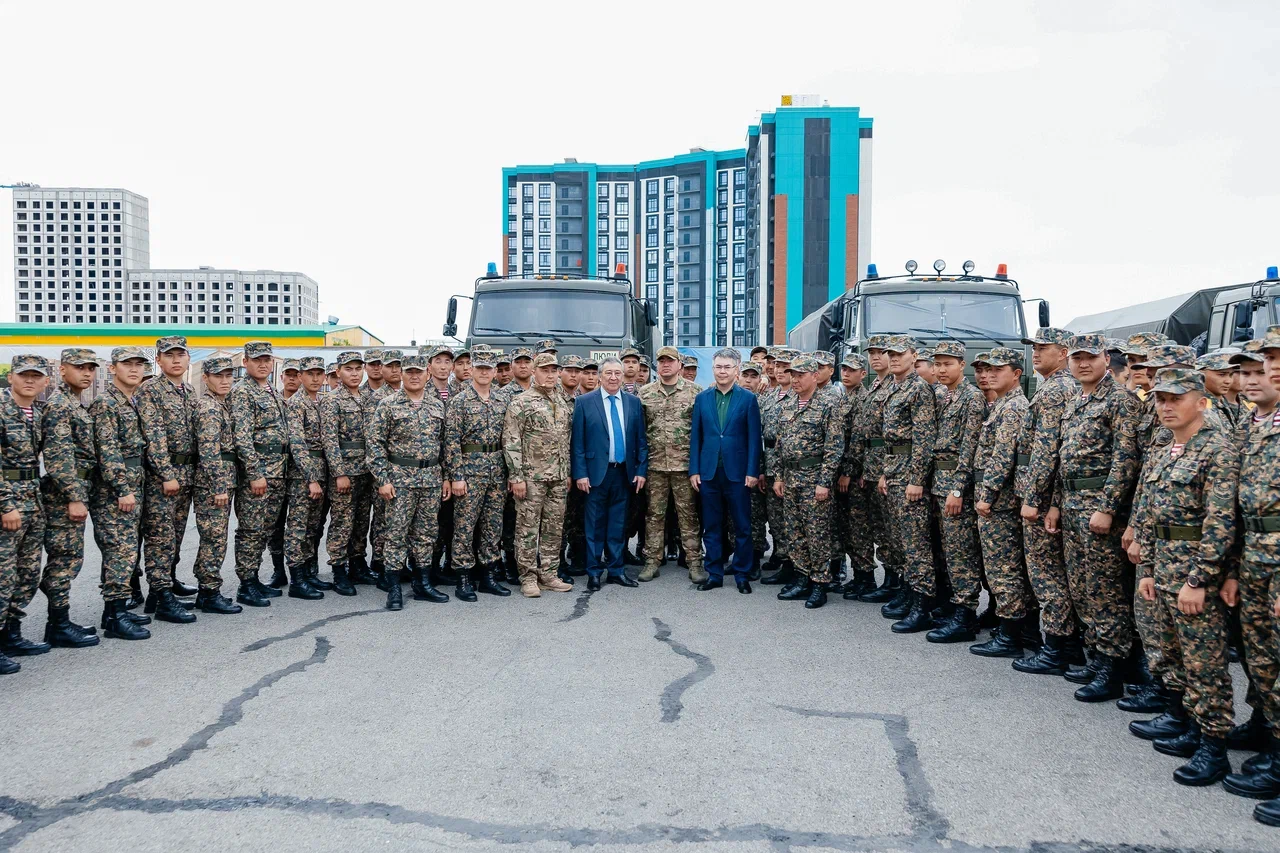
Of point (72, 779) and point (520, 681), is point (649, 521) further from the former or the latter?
point (72, 779)

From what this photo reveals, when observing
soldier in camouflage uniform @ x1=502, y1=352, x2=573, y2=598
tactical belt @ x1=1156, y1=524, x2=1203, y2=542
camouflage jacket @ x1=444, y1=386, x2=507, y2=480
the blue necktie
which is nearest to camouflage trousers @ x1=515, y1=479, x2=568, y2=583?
soldier in camouflage uniform @ x1=502, y1=352, x2=573, y2=598

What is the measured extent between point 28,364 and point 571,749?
12.3ft

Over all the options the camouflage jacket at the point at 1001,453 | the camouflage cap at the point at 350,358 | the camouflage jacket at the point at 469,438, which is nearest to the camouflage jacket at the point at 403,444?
the camouflage jacket at the point at 469,438

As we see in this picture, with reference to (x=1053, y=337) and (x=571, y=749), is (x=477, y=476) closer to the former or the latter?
(x=571, y=749)

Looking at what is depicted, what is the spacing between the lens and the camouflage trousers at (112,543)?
5230mm

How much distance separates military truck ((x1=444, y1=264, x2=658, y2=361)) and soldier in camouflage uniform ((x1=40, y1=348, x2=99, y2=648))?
5432mm

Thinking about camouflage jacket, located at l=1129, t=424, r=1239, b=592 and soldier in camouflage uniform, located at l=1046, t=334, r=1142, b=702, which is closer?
camouflage jacket, located at l=1129, t=424, r=1239, b=592

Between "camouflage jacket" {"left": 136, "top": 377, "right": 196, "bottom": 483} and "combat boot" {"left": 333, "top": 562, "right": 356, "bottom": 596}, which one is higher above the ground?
"camouflage jacket" {"left": 136, "top": 377, "right": 196, "bottom": 483}

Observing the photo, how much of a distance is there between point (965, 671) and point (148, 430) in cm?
506

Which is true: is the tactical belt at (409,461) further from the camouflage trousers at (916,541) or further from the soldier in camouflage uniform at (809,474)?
the camouflage trousers at (916,541)

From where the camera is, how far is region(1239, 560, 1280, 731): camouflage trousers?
320 centimetres

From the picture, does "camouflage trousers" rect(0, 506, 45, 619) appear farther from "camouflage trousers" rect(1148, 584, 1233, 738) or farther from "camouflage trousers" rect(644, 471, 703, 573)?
"camouflage trousers" rect(1148, 584, 1233, 738)

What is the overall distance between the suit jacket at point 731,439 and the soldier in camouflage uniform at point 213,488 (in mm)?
3425

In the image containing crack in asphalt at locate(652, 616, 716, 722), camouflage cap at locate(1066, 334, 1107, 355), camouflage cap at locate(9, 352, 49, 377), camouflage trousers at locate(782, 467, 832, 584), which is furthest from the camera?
camouflage trousers at locate(782, 467, 832, 584)
